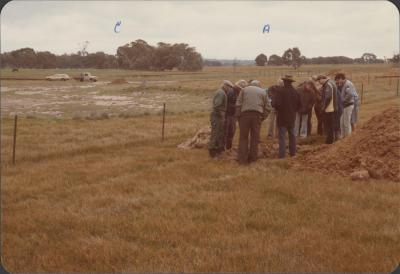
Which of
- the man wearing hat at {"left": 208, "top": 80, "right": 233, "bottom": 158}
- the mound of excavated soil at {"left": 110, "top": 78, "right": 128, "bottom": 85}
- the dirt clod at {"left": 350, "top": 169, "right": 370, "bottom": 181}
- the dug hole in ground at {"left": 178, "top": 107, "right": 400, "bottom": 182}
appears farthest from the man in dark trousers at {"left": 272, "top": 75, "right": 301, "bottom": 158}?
the mound of excavated soil at {"left": 110, "top": 78, "right": 128, "bottom": 85}

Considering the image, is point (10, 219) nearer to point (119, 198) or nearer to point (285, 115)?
point (119, 198)

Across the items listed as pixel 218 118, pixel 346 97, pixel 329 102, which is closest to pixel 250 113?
pixel 218 118

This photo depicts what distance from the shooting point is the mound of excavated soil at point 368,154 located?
10.1 meters

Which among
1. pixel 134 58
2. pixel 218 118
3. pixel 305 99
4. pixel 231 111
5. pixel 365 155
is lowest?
pixel 365 155

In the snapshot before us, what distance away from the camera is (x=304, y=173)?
10266 mm

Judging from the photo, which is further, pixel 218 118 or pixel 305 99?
pixel 305 99

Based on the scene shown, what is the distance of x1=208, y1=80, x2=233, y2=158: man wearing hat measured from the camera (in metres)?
11.7

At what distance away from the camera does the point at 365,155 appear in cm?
1062

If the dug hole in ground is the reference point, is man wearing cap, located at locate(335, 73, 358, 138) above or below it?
above

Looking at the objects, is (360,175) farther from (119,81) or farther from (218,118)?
(119,81)

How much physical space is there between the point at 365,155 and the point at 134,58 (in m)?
43.4

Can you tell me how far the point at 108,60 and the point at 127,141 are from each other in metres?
51.2

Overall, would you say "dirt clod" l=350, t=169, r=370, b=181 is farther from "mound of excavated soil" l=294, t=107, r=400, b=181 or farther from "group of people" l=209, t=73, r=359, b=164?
"group of people" l=209, t=73, r=359, b=164

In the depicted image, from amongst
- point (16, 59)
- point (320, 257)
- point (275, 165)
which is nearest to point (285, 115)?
point (275, 165)
